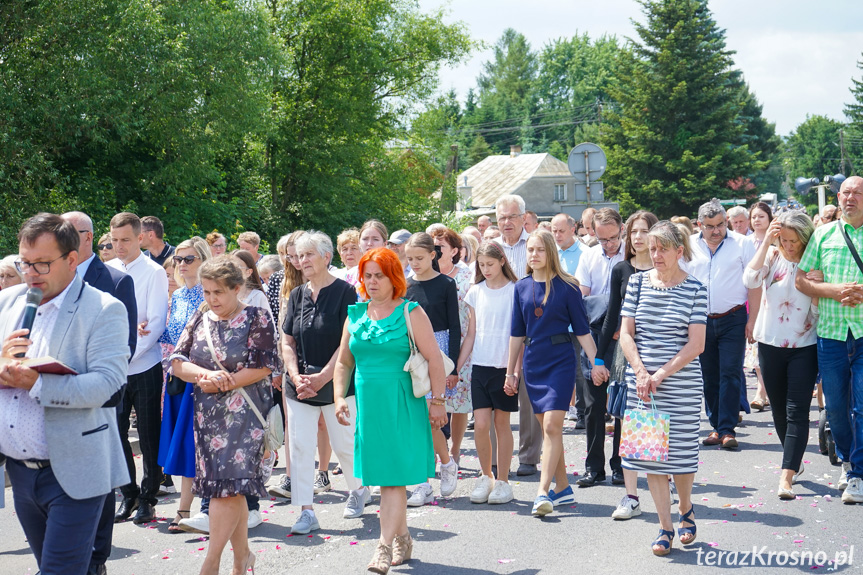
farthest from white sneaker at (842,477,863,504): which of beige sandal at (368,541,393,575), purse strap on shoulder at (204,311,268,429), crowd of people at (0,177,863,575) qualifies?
purse strap on shoulder at (204,311,268,429)

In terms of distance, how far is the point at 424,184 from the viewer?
3497 centimetres

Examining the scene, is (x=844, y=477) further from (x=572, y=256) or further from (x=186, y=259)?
(x=186, y=259)

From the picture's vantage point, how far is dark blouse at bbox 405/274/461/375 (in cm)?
751

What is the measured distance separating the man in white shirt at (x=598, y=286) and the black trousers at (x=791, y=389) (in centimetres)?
136

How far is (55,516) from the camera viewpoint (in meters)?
3.93

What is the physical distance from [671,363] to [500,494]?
2026mm

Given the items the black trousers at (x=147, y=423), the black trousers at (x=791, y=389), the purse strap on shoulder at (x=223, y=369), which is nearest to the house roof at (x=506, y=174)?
the black trousers at (x=791, y=389)

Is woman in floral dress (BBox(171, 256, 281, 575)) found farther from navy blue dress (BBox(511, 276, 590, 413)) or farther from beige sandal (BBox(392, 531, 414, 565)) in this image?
navy blue dress (BBox(511, 276, 590, 413))

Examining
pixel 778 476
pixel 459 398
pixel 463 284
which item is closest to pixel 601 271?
pixel 463 284

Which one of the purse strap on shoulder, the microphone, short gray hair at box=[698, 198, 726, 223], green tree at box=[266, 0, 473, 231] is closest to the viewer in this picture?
the microphone

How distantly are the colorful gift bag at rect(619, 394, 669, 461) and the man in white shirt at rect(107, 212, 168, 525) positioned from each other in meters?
3.63

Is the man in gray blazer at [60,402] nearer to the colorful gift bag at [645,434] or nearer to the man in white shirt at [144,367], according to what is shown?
the man in white shirt at [144,367]

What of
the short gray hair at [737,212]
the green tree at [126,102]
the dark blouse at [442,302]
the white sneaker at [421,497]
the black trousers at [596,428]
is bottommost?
the white sneaker at [421,497]

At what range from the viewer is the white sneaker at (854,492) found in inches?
266
